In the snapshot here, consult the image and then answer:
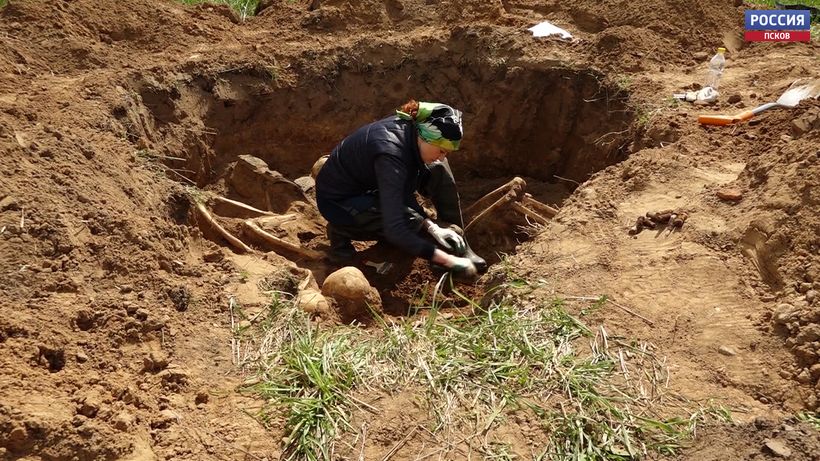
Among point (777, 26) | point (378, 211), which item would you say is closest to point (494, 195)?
point (378, 211)

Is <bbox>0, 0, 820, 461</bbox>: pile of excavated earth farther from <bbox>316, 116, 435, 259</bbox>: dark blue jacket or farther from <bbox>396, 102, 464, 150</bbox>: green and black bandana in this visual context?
<bbox>396, 102, 464, 150</bbox>: green and black bandana

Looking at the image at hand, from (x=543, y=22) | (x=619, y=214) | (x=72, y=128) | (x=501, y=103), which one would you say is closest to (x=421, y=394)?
(x=619, y=214)

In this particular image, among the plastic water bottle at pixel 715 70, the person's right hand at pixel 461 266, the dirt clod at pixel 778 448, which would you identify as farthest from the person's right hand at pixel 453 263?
the plastic water bottle at pixel 715 70

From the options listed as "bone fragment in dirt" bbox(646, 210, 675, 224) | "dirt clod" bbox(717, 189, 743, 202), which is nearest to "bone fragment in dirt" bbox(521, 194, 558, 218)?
"bone fragment in dirt" bbox(646, 210, 675, 224)

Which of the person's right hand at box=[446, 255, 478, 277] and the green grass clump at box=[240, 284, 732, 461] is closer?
the green grass clump at box=[240, 284, 732, 461]

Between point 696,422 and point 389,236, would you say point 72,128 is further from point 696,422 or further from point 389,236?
point 696,422

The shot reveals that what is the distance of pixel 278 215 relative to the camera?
5613 mm

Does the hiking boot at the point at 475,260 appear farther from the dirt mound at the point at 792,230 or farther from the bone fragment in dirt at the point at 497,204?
the dirt mound at the point at 792,230

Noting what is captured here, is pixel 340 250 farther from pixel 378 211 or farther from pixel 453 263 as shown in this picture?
pixel 453 263

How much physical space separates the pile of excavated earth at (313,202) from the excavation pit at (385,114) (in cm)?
2

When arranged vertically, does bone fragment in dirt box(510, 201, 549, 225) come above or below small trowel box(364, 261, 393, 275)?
above

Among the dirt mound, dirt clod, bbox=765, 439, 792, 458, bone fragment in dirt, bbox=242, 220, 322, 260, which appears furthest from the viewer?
bone fragment in dirt, bbox=242, 220, 322, 260

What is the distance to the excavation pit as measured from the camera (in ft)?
18.7

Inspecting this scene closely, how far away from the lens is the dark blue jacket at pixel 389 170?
15.6 ft
